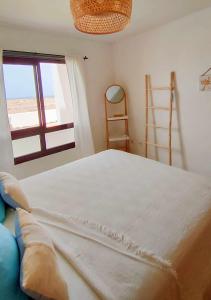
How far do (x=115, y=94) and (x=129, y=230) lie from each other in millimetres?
2833

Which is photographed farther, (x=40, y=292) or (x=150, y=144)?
(x=150, y=144)

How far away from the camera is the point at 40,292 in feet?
2.55

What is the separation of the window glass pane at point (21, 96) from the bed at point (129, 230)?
1.29 meters

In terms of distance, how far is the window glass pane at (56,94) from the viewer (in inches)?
131

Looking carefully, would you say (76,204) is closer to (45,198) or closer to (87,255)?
(45,198)

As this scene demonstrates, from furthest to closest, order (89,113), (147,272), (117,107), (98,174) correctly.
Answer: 1. (117,107)
2. (89,113)
3. (98,174)
4. (147,272)

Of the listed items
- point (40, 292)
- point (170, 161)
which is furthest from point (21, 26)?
point (40, 292)

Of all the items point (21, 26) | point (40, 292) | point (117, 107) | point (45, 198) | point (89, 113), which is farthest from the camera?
point (117, 107)

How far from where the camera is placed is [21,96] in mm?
3094

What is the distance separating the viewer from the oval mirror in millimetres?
3816

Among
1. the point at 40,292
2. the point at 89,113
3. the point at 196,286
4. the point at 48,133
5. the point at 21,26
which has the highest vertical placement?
the point at 21,26

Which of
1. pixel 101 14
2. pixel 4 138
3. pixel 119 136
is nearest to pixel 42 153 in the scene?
pixel 4 138

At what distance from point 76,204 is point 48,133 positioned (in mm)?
1928

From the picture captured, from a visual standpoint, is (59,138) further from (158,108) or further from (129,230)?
(129,230)
